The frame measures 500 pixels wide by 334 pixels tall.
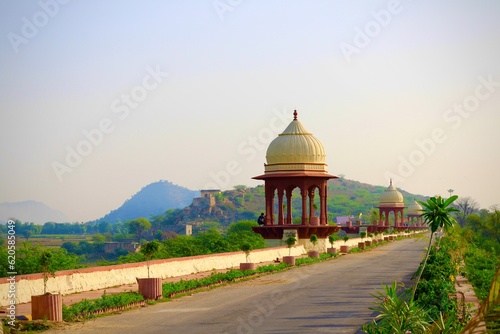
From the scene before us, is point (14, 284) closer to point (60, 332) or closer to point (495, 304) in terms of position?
point (60, 332)

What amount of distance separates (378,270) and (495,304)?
32.0m

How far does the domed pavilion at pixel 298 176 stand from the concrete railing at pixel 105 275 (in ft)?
56.2

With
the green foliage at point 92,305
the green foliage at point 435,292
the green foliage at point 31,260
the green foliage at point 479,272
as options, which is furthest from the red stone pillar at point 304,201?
the green foliage at point 435,292

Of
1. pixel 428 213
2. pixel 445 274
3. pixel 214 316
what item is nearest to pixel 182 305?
pixel 214 316

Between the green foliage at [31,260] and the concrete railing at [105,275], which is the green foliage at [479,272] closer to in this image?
the concrete railing at [105,275]

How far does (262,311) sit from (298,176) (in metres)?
37.6

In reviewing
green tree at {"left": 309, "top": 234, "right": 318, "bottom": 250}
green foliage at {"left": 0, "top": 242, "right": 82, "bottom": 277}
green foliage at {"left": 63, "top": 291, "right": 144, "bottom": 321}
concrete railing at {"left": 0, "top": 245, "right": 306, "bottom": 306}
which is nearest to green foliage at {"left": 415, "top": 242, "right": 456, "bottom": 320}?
green foliage at {"left": 63, "top": 291, "right": 144, "bottom": 321}

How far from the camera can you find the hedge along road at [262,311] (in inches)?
687

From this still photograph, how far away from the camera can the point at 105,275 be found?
25984 mm

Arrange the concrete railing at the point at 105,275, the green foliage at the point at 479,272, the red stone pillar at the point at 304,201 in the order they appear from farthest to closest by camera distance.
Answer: the red stone pillar at the point at 304,201
the green foliage at the point at 479,272
the concrete railing at the point at 105,275

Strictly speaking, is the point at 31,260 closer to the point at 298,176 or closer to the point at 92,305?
the point at 92,305

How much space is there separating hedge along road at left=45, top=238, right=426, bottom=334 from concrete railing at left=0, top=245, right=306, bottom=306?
9.00ft

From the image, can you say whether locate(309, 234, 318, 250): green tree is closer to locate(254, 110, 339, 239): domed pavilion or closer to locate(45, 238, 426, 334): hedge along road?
locate(254, 110, 339, 239): domed pavilion

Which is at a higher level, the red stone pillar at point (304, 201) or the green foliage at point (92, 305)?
the red stone pillar at point (304, 201)
